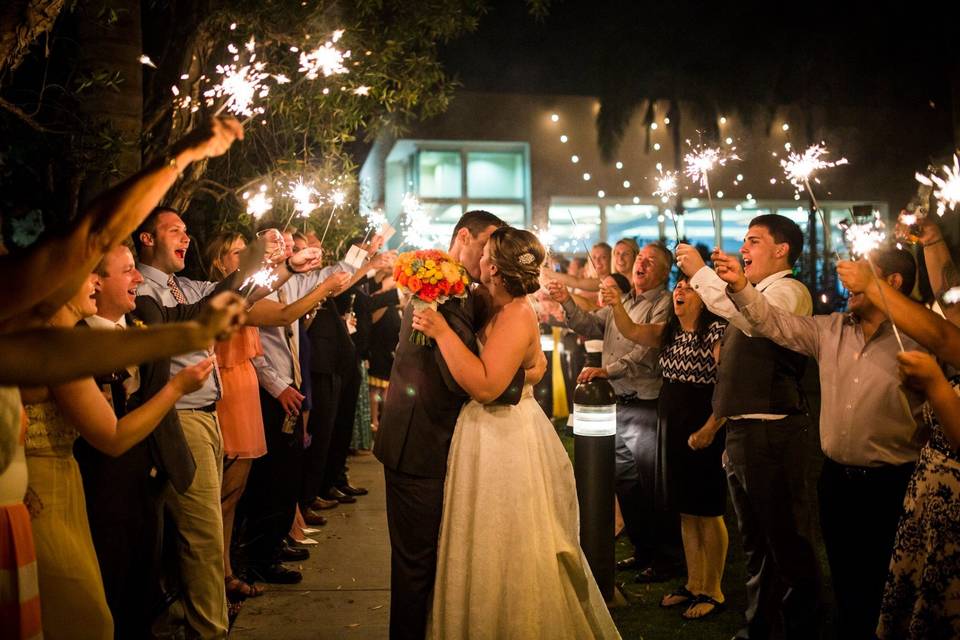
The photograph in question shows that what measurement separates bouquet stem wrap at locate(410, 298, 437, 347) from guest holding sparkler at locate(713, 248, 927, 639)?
5.47 ft

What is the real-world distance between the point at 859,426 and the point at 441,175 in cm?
1816

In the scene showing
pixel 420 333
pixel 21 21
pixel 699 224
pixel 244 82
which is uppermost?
pixel 699 224

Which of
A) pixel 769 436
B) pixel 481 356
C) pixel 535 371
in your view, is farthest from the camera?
pixel 769 436

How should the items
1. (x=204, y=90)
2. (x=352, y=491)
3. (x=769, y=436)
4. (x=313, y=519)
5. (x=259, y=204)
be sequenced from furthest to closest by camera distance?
1. (x=352, y=491)
2. (x=204, y=90)
3. (x=313, y=519)
4. (x=259, y=204)
5. (x=769, y=436)

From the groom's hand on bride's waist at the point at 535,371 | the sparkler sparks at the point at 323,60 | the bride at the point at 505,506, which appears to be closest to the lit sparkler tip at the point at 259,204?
the sparkler sparks at the point at 323,60

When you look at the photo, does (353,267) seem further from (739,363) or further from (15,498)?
(15,498)

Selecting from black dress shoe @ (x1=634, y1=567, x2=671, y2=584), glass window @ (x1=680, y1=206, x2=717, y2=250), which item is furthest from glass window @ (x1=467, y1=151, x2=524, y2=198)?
black dress shoe @ (x1=634, y1=567, x2=671, y2=584)

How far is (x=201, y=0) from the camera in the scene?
7.03 m

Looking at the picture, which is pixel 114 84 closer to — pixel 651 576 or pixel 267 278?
pixel 267 278

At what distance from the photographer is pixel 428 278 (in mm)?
3803

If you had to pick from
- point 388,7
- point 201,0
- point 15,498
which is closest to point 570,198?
point 388,7

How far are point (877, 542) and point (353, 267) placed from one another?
12.4 ft

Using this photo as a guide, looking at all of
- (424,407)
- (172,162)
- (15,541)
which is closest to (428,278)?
(424,407)

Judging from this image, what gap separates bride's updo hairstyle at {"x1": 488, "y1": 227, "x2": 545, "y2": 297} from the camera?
13.1 feet
